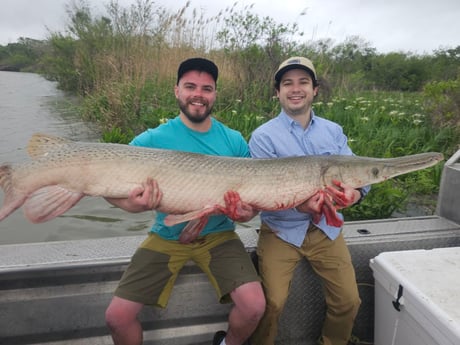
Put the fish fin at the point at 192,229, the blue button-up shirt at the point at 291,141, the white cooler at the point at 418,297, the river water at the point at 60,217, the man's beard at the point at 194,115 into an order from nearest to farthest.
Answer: the white cooler at the point at 418,297, the fish fin at the point at 192,229, the man's beard at the point at 194,115, the blue button-up shirt at the point at 291,141, the river water at the point at 60,217

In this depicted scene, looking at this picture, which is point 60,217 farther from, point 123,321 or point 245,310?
point 245,310

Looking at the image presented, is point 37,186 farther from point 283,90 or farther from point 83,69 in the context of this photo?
point 83,69

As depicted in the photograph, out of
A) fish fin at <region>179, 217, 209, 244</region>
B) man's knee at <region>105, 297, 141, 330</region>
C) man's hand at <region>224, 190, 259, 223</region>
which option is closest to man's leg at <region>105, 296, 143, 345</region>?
man's knee at <region>105, 297, 141, 330</region>

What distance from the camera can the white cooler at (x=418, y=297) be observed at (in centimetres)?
170

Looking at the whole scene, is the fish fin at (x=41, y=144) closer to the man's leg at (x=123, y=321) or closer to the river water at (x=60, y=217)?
the man's leg at (x=123, y=321)

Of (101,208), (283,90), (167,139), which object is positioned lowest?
(101,208)

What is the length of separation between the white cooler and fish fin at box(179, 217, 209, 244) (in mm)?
1109

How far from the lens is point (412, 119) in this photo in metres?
7.59

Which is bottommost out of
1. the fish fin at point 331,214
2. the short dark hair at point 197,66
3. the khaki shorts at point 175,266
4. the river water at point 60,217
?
the river water at point 60,217

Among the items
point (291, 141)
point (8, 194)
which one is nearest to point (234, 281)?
point (291, 141)

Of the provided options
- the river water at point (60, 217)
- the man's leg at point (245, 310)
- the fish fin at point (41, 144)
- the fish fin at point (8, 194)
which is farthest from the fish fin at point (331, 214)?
the river water at point (60, 217)

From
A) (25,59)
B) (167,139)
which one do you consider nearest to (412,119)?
(167,139)

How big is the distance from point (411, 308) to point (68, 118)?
11182 mm

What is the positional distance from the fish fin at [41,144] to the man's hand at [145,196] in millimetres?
575
